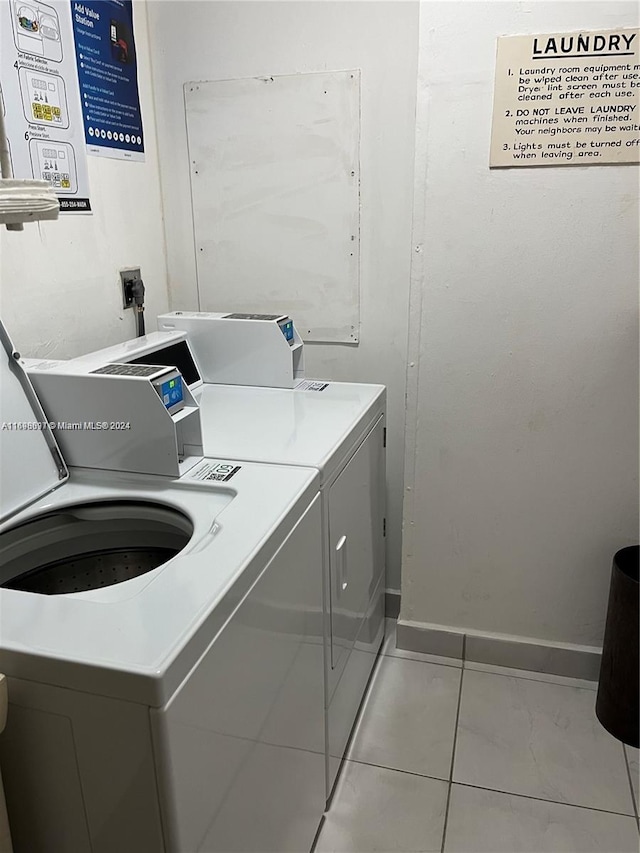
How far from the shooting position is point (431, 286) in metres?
2.00

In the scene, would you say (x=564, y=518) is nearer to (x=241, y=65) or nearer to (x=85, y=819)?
(x=85, y=819)

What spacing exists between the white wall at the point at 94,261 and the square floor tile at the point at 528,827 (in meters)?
1.64

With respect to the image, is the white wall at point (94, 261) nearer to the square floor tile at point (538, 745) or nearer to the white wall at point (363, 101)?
the white wall at point (363, 101)

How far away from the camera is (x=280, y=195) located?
7.39 ft

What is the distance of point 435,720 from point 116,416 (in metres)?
1.35

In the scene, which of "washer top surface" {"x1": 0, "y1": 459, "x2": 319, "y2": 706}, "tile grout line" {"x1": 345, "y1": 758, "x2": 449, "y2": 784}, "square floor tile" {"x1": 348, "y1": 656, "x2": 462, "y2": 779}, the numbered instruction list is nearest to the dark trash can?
"square floor tile" {"x1": 348, "y1": 656, "x2": 462, "y2": 779}

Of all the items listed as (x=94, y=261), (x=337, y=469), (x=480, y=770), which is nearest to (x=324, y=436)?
(x=337, y=469)

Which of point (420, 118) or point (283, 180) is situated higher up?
point (420, 118)

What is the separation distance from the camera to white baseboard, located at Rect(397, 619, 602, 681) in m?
2.19

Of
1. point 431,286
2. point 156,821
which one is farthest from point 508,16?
point 156,821

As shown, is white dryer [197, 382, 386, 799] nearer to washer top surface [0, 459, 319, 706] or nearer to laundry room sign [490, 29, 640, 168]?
washer top surface [0, 459, 319, 706]

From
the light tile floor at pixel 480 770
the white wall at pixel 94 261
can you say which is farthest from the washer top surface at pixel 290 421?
the light tile floor at pixel 480 770

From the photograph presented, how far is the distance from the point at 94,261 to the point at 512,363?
1.28 meters

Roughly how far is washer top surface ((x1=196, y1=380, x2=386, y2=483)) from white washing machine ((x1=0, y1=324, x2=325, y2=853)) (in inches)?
3.5
